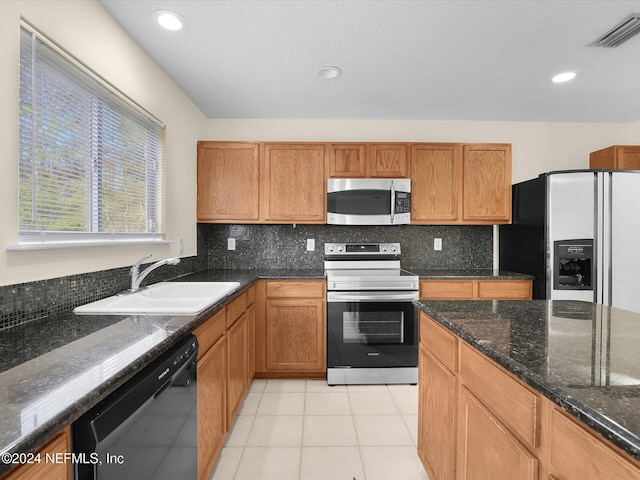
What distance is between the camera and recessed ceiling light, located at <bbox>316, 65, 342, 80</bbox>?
2.29 meters

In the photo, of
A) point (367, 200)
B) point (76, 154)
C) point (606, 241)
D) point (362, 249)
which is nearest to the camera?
point (76, 154)

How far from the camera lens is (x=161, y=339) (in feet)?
3.51

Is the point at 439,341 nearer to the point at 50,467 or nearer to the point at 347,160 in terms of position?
the point at 50,467

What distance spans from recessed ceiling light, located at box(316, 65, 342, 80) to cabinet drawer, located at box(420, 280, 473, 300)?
1.84m

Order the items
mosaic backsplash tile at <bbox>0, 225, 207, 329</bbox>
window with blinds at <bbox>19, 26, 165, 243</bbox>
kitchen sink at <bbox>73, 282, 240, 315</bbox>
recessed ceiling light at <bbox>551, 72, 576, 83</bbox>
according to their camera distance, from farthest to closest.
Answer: recessed ceiling light at <bbox>551, 72, 576, 83</bbox>, kitchen sink at <bbox>73, 282, 240, 315</bbox>, window with blinds at <bbox>19, 26, 165, 243</bbox>, mosaic backsplash tile at <bbox>0, 225, 207, 329</bbox>

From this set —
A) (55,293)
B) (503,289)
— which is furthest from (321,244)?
(55,293)

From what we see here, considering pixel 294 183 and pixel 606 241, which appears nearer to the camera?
pixel 606 241

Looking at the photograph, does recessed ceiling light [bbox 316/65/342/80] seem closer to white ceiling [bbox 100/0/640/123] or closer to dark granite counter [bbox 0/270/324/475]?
white ceiling [bbox 100/0/640/123]

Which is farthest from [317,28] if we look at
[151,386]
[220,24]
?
[151,386]

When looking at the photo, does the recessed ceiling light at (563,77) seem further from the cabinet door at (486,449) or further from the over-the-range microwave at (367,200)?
the cabinet door at (486,449)

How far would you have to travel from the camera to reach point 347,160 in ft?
10.1

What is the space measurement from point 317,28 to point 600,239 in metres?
2.70

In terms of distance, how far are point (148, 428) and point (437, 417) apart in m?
1.17

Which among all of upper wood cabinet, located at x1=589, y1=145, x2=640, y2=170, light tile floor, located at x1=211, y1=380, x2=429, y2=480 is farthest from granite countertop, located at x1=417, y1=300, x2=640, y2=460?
upper wood cabinet, located at x1=589, y1=145, x2=640, y2=170
